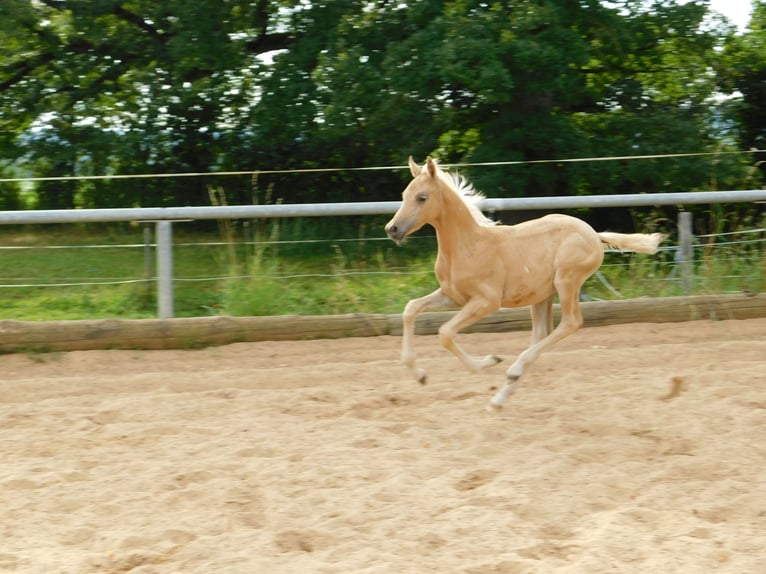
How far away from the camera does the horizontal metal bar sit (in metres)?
8.01

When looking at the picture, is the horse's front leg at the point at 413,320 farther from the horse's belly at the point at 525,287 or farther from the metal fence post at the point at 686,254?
the metal fence post at the point at 686,254

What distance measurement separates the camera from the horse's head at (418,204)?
19.0 feet

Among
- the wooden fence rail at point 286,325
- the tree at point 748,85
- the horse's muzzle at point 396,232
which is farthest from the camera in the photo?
the tree at point 748,85

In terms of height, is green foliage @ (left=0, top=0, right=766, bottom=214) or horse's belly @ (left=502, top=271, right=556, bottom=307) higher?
green foliage @ (left=0, top=0, right=766, bottom=214)

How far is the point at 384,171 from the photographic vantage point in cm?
1405

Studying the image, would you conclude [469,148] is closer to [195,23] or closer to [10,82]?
[195,23]

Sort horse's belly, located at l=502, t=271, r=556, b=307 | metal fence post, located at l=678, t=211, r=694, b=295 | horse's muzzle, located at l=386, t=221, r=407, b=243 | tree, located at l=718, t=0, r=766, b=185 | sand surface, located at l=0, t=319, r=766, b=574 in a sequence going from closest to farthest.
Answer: sand surface, located at l=0, t=319, r=766, b=574
horse's muzzle, located at l=386, t=221, r=407, b=243
horse's belly, located at l=502, t=271, r=556, b=307
metal fence post, located at l=678, t=211, r=694, b=295
tree, located at l=718, t=0, r=766, b=185

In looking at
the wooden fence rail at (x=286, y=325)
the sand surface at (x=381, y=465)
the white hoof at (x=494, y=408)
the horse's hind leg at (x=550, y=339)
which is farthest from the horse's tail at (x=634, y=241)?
the wooden fence rail at (x=286, y=325)

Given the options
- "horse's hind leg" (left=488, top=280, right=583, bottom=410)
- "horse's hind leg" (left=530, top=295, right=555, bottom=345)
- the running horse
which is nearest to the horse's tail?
the running horse

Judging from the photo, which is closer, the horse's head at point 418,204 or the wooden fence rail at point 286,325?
the horse's head at point 418,204

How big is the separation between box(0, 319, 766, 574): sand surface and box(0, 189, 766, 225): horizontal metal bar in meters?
1.22

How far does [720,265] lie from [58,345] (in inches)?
235

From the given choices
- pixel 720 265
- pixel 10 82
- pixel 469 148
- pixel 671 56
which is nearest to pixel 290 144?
pixel 469 148

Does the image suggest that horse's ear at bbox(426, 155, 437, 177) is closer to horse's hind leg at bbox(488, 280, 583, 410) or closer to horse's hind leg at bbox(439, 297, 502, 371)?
horse's hind leg at bbox(439, 297, 502, 371)
